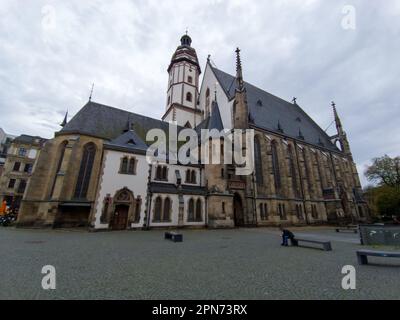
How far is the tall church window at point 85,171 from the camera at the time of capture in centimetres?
1877

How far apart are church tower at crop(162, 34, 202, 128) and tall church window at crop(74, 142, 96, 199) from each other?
15.4 meters

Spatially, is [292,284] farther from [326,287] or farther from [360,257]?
[360,257]

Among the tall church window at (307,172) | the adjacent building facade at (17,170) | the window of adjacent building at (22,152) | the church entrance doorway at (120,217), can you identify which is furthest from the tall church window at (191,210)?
the window of adjacent building at (22,152)

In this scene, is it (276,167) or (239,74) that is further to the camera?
(276,167)

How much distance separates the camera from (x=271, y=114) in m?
33.4

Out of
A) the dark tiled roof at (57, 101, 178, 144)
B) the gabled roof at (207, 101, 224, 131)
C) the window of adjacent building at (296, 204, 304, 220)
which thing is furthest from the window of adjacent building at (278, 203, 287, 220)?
the dark tiled roof at (57, 101, 178, 144)

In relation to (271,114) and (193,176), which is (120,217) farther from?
(271,114)

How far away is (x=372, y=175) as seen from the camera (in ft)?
131

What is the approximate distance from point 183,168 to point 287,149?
57.6 ft

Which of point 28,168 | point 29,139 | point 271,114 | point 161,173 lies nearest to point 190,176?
point 161,173

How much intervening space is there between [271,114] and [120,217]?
2990cm

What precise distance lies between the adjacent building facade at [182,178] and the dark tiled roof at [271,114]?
31 cm

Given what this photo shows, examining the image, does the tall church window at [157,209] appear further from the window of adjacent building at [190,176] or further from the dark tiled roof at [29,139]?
the dark tiled roof at [29,139]

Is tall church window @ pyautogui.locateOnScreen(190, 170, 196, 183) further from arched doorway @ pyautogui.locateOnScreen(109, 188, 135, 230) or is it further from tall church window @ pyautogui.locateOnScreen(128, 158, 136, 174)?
arched doorway @ pyautogui.locateOnScreen(109, 188, 135, 230)
